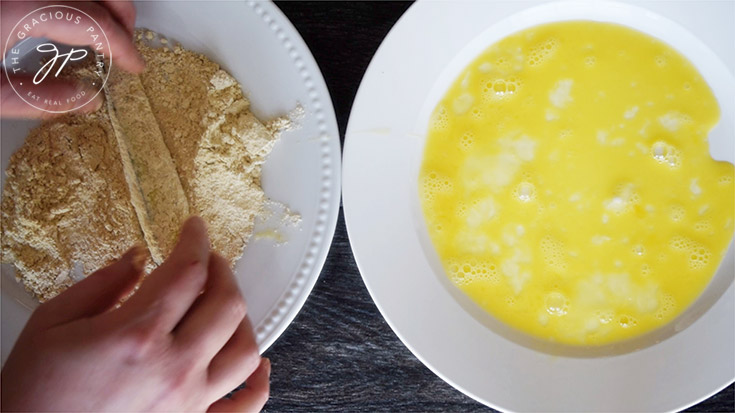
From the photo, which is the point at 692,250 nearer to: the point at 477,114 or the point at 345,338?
the point at 477,114

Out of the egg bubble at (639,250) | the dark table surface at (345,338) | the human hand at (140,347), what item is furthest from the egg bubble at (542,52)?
the human hand at (140,347)

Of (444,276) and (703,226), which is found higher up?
(703,226)

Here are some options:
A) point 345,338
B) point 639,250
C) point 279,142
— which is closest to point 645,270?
point 639,250

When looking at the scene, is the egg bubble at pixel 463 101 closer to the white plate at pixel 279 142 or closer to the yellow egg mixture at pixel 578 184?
the yellow egg mixture at pixel 578 184

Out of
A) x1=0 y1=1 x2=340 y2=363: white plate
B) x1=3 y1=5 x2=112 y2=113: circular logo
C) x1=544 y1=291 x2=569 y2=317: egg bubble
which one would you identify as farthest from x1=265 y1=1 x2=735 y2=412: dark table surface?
x1=3 y1=5 x2=112 y2=113: circular logo

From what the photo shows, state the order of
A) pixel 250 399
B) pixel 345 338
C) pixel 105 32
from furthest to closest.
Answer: pixel 345 338, pixel 105 32, pixel 250 399

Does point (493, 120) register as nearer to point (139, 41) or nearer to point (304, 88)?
point (304, 88)
